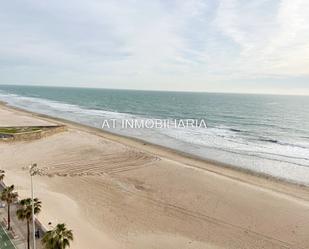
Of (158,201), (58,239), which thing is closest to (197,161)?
(158,201)

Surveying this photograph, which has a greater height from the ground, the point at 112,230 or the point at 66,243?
the point at 66,243

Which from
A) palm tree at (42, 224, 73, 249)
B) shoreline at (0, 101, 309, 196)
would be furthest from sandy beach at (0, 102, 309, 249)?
palm tree at (42, 224, 73, 249)

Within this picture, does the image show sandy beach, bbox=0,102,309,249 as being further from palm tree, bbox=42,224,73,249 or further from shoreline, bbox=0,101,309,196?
palm tree, bbox=42,224,73,249

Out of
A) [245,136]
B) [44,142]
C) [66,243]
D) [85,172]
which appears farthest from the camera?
[245,136]

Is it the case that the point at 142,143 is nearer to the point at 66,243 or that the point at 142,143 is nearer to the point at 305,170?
the point at 305,170

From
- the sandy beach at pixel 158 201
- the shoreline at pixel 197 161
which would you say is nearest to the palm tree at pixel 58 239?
the sandy beach at pixel 158 201

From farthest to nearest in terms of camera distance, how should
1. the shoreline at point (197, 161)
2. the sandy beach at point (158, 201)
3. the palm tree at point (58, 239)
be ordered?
the shoreline at point (197, 161), the sandy beach at point (158, 201), the palm tree at point (58, 239)

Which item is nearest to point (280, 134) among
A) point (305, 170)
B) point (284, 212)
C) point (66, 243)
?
point (305, 170)

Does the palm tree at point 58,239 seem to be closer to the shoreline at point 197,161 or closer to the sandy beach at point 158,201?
the sandy beach at point 158,201
